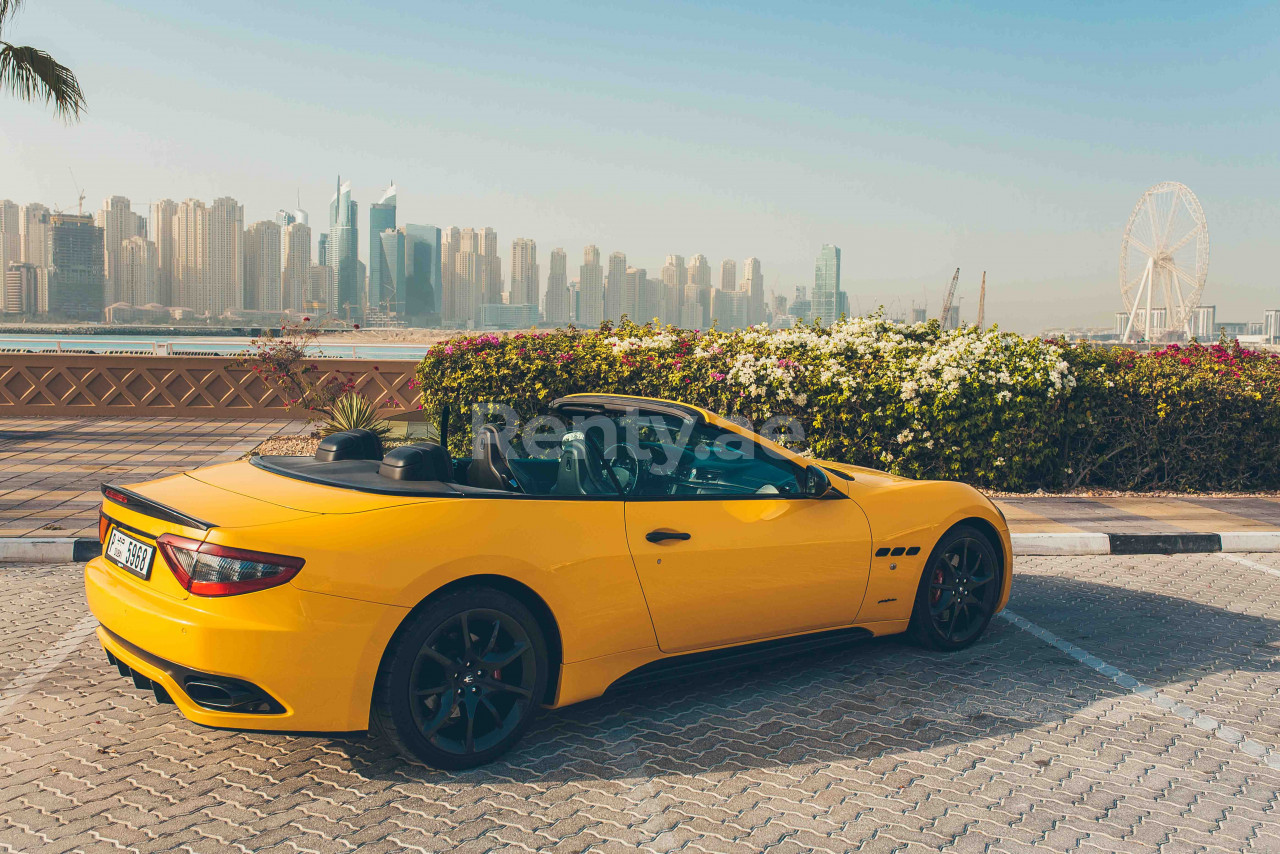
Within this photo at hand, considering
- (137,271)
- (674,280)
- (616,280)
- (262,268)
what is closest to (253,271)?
(262,268)

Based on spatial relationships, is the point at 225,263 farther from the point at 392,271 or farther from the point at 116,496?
the point at 116,496

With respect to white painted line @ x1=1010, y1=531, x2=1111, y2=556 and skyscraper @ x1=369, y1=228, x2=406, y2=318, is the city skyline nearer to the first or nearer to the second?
skyscraper @ x1=369, y1=228, x2=406, y2=318

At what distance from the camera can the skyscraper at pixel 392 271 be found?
4532 inches

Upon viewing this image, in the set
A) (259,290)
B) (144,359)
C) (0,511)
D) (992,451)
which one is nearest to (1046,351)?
(992,451)

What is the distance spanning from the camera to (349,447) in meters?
4.20

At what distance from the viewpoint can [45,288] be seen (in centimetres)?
8431

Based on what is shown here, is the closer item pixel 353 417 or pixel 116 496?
pixel 116 496

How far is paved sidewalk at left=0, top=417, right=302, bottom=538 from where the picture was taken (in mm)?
8188

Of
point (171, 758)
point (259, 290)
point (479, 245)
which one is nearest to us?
point (171, 758)

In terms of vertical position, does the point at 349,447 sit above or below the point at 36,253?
below

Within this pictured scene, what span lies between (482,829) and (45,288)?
98.6m

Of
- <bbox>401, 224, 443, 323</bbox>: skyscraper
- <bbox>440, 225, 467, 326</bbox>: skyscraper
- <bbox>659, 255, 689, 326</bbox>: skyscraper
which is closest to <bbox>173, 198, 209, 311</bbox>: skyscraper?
<bbox>401, 224, 443, 323</bbox>: skyscraper

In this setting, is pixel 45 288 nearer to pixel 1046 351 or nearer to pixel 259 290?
pixel 259 290

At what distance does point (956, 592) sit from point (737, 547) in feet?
5.47
